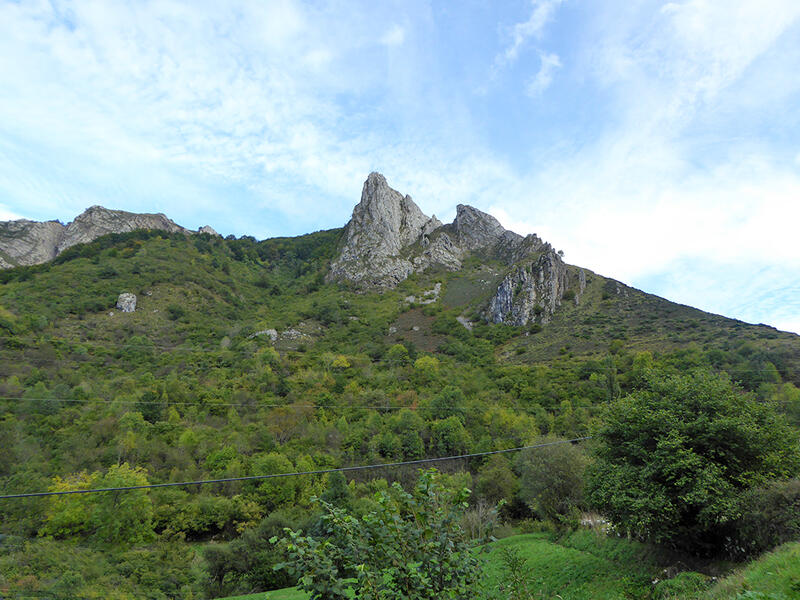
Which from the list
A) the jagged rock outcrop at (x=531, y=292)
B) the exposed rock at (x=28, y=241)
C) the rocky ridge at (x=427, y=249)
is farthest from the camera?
the exposed rock at (x=28, y=241)

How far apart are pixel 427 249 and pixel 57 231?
374 feet

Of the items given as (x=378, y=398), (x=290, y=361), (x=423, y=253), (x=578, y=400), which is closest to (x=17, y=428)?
(x=290, y=361)

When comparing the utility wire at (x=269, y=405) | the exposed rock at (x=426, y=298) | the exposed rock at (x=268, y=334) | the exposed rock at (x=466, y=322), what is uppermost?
the exposed rock at (x=426, y=298)

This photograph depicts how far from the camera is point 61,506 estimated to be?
31.1 metres

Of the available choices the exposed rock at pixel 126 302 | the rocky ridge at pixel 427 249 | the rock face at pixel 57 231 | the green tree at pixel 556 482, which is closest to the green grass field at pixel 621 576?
the green tree at pixel 556 482

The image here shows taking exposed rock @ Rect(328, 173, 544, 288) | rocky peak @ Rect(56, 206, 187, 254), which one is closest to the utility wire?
exposed rock @ Rect(328, 173, 544, 288)

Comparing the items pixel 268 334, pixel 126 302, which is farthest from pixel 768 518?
pixel 126 302

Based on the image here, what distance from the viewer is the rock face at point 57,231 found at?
345ft

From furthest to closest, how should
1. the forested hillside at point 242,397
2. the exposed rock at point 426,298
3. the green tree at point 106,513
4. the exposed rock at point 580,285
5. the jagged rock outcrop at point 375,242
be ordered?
the jagged rock outcrop at point 375,242 → the exposed rock at point 426,298 → the exposed rock at point 580,285 → the green tree at point 106,513 → the forested hillside at point 242,397

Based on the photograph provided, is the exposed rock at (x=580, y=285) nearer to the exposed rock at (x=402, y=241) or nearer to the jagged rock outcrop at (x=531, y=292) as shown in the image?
the jagged rock outcrop at (x=531, y=292)

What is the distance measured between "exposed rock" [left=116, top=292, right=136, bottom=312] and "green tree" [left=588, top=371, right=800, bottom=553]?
79531 millimetres

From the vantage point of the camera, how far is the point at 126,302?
7044cm

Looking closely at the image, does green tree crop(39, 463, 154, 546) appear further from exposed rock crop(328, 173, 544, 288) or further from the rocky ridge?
exposed rock crop(328, 173, 544, 288)

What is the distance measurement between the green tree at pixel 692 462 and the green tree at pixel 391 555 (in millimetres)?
11556
